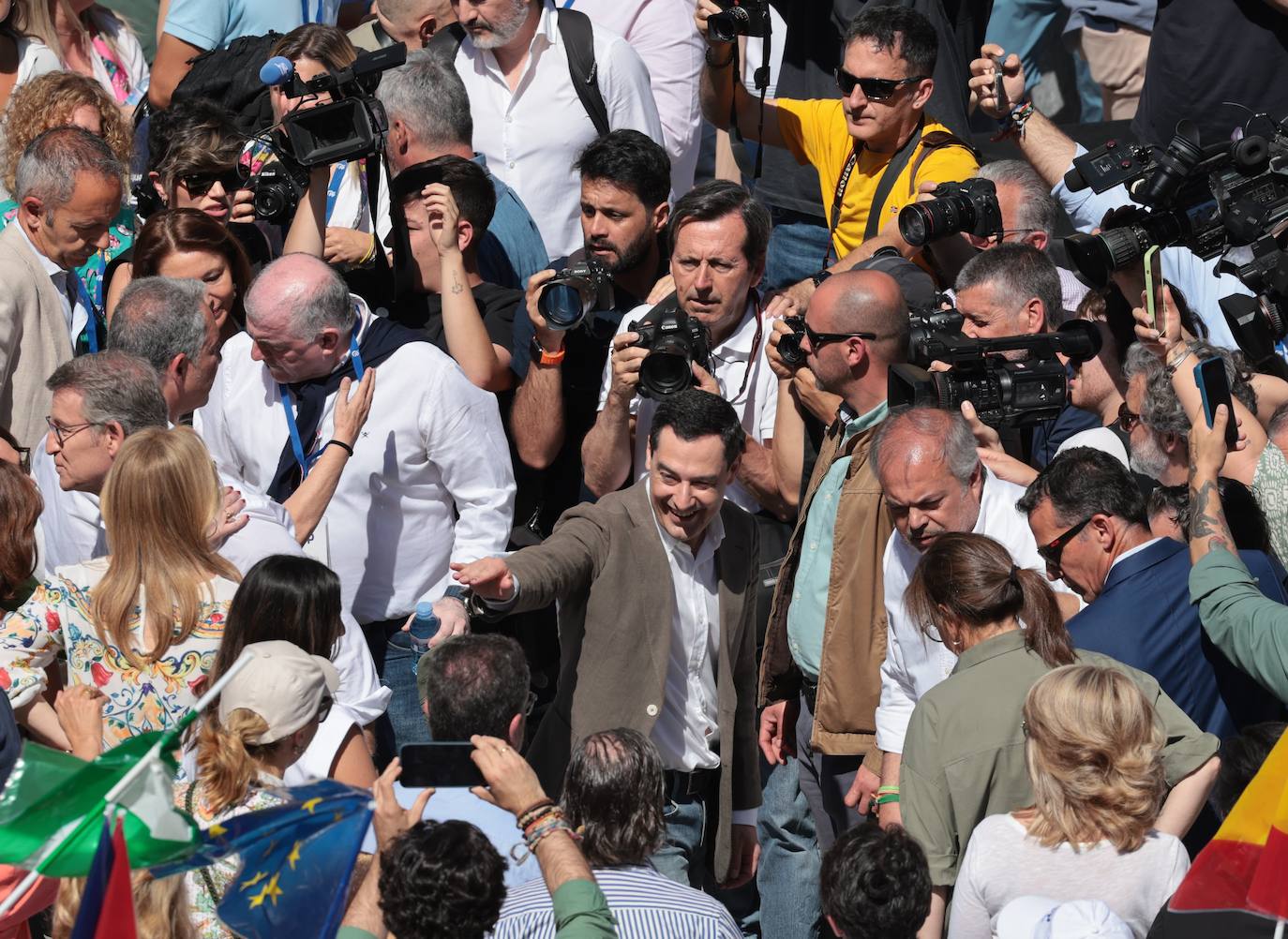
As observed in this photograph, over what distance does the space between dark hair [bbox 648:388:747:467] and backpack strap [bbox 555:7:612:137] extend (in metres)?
2.15

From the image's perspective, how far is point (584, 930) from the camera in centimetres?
333

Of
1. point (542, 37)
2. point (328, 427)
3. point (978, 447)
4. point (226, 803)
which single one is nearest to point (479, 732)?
point (226, 803)

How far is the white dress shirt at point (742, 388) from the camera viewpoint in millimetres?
5633

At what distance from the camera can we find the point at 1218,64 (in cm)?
646

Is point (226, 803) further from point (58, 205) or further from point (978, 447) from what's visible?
point (58, 205)

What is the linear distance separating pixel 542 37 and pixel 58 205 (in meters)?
1.99

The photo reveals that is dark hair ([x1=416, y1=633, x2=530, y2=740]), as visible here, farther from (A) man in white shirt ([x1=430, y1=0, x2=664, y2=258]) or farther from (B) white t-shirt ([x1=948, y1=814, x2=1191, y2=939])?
(A) man in white shirt ([x1=430, y1=0, x2=664, y2=258])

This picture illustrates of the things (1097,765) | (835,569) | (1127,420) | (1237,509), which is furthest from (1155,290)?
(1097,765)

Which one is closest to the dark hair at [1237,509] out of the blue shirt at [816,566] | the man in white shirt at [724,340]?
the blue shirt at [816,566]

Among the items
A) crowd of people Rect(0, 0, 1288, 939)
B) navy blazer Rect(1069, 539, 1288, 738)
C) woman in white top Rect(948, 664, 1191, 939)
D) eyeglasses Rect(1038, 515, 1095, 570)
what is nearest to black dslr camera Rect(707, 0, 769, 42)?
crowd of people Rect(0, 0, 1288, 939)

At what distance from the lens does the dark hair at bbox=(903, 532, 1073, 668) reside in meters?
4.20

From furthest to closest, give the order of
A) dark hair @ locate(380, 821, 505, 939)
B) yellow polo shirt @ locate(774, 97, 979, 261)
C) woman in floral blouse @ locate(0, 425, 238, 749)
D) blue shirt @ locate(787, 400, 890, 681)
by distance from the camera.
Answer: yellow polo shirt @ locate(774, 97, 979, 261) < blue shirt @ locate(787, 400, 890, 681) < woman in floral blouse @ locate(0, 425, 238, 749) < dark hair @ locate(380, 821, 505, 939)

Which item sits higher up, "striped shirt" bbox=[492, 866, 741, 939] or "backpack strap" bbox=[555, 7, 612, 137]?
"backpack strap" bbox=[555, 7, 612, 137]

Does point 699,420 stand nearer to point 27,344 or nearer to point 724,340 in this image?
point 724,340
